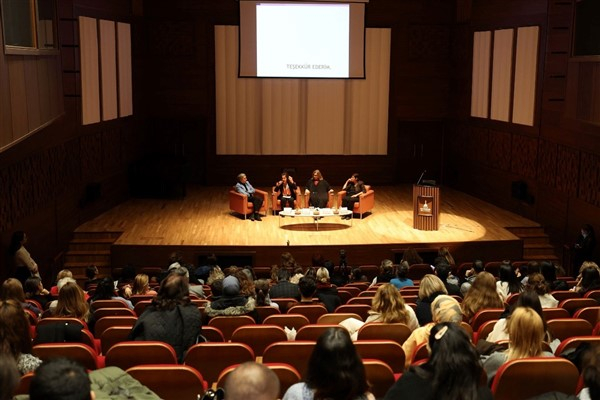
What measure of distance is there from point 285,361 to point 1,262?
19.2 feet

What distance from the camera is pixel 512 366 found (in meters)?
3.74

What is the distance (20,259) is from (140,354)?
5487 mm

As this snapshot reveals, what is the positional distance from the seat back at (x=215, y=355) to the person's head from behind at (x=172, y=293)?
0.30 metres

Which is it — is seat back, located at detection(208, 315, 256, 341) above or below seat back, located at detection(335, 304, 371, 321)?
above

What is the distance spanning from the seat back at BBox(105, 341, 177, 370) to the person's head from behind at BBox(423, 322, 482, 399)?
2.03 metres

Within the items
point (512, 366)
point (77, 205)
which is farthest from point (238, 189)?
point (512, 366)

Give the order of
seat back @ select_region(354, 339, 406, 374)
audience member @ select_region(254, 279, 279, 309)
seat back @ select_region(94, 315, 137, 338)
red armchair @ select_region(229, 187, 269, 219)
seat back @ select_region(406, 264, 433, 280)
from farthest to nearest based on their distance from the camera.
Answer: red armchair @ select_region(229, 187, 269, 219) < seat back @ select_region(406, 264, 433, 280) < audience member @ select_region(254, 279, 279, 309) < seat back @ select_region(94, 315, 137, 338) < seat back @ select_region(354, 339, 406, 374)

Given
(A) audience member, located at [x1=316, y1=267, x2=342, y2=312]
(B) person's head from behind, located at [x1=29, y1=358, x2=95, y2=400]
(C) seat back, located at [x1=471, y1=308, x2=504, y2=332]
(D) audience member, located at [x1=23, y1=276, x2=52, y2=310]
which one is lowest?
(D) audience member, located at [x1=23, y1=276, x2=52, y2=310]

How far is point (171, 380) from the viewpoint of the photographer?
383cm

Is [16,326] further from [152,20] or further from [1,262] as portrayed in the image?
[152,20]

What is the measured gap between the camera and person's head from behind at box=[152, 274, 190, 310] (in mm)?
4465

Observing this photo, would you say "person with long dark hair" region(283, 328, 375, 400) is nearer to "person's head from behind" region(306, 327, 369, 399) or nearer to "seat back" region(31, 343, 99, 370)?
"person's head from behind" region(306, 327, 369, 399)

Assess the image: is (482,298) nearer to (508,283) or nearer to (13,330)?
(508,283)

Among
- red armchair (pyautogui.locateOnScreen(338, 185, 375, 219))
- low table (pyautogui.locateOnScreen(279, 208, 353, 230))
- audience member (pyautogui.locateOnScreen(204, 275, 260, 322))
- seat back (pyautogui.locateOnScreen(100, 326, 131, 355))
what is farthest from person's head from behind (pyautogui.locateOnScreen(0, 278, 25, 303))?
red armchair (pyautogui.locateOnScreen(338, 185, 375, 219))
